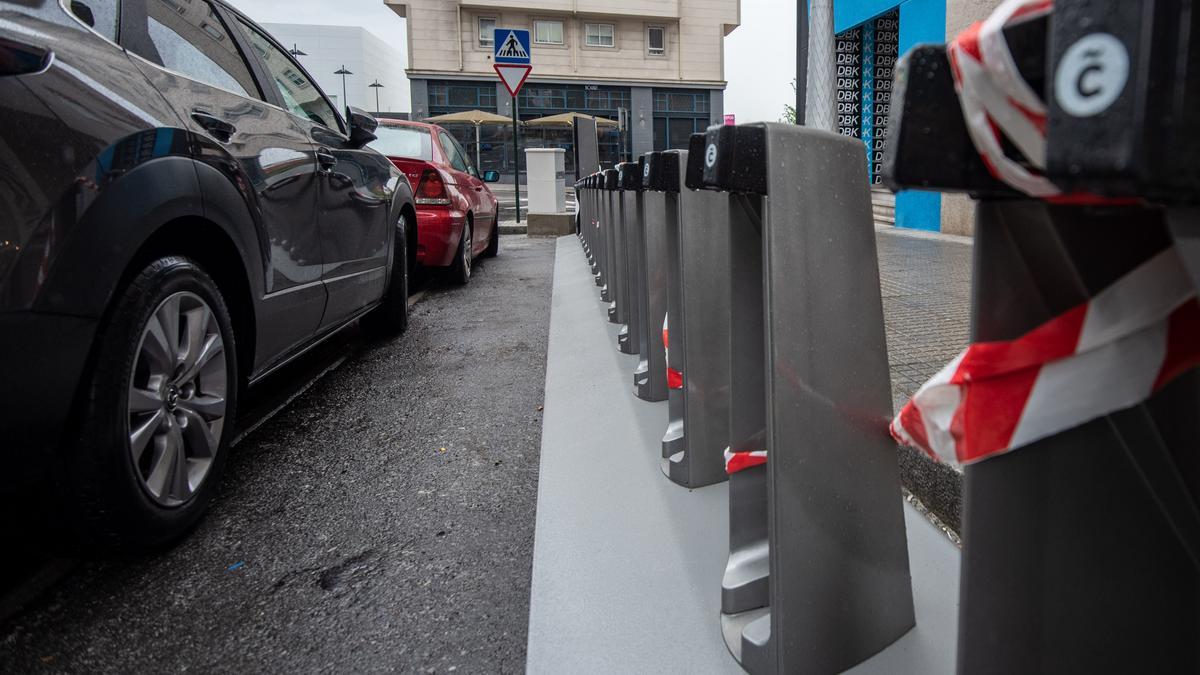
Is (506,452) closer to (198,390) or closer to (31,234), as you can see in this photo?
(198,390)

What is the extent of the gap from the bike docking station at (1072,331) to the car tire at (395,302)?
4.08m

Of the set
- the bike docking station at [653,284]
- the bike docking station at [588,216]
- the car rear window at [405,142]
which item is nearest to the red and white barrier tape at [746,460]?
the bike docking station at [653,284]

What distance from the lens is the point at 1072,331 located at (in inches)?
31.9

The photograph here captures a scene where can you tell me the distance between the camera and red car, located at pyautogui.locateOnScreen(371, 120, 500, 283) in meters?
6.47

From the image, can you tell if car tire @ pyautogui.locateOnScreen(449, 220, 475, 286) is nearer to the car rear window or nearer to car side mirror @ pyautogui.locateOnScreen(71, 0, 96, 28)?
the car rear window

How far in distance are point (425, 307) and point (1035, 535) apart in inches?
218

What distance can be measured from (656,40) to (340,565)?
37790mm

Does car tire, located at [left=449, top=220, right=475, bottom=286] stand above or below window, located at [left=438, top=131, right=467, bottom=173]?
below

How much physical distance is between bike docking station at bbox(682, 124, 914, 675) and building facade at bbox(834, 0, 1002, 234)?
751 centimetres

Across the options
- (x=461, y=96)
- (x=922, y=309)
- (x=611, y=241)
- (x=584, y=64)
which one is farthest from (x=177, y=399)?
(x=584, y=64)

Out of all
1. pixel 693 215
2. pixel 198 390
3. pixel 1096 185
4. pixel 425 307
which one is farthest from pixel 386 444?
pixel 425 307

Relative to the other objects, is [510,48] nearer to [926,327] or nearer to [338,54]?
[926,327]

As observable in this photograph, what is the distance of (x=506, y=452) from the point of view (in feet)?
9.36

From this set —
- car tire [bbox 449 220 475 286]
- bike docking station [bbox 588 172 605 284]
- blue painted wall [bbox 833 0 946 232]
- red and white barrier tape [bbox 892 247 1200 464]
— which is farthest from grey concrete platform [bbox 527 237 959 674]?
blue painted wall [bbox 833 0 946 232]
